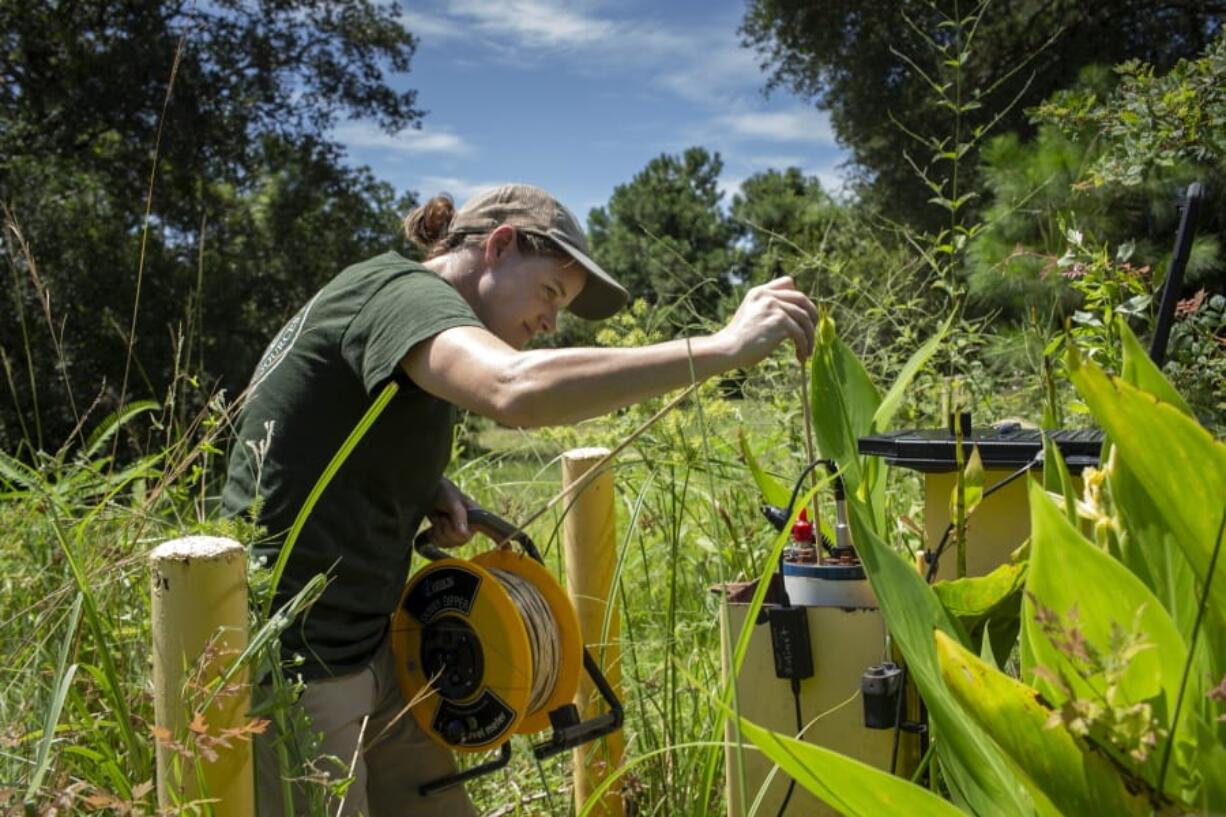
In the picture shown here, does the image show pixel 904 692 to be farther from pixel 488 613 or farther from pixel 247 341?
pixel 247 341

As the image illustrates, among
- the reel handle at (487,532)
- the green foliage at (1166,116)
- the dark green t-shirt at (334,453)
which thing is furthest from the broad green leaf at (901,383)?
the green foliage at (1166,116)

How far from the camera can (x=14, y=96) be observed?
12.4 metres

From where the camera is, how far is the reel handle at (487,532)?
2.46 meters

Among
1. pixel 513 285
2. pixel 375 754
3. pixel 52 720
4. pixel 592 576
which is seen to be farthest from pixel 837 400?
pixel 375 754

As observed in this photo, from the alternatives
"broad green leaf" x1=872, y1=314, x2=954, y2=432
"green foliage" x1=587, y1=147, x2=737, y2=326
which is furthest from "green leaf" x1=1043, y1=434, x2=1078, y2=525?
"green foliage" x1=587, y1=147, x2=737, y2=326

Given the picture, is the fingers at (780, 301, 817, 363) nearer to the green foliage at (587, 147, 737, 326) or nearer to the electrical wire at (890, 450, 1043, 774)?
the electrical wire at (890, 450, 1043, 774)

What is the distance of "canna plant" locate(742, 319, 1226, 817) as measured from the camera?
893 millimetres

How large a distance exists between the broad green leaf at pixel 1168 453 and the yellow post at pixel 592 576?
1.69m

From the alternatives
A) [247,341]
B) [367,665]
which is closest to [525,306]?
[367,665]

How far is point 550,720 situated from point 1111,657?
162 cm

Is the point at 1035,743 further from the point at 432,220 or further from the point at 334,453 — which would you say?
the point at 432,220

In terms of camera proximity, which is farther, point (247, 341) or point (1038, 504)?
point (247, 341)

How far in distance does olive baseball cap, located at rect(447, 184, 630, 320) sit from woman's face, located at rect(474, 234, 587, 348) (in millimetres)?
41

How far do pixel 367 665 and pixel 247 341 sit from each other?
11.4m
